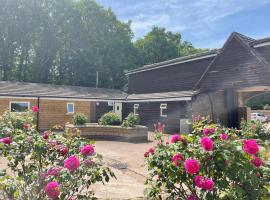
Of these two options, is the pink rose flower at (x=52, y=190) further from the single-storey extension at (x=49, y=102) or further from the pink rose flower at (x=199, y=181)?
the single-storey extension at (x=49, y=102)

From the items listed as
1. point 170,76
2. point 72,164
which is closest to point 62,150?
point 72,164

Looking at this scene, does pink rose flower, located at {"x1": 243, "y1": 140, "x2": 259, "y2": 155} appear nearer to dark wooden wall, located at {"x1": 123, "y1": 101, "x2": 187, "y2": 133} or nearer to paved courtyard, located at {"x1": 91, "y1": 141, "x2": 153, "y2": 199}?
paved courtyard, located at {"x1": 91, "y1": 141, "x2": 153, "y2": 199}

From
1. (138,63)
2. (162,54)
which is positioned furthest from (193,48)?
(138,63)

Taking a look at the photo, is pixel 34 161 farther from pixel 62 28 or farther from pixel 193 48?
pixel 193 48

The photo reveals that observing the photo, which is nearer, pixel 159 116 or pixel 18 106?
pixel 18 106

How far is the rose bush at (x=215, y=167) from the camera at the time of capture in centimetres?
313

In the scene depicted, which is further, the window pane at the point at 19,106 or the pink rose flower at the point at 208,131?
the window pane at the point at 19,106

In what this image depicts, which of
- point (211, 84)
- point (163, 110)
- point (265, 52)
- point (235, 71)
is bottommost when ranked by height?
point (163, 110)

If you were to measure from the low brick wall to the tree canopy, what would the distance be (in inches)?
1119

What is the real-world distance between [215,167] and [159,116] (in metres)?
21.0

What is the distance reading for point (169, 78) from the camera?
2780 cm

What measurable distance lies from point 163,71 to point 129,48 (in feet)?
69.4

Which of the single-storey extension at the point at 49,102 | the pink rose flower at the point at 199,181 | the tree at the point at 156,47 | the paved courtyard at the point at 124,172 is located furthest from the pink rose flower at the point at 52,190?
the tree at the point at 156,47

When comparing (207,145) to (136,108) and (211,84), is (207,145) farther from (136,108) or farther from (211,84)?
(136,108)
